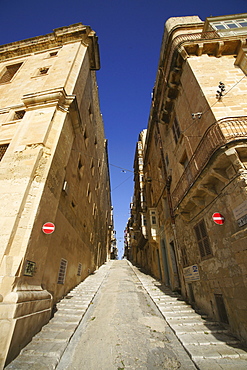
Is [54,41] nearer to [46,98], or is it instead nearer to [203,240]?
[46,98]

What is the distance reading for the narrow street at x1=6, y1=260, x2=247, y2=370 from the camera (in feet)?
11.6

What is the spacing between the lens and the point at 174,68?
961 cm

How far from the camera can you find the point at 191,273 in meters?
7.71

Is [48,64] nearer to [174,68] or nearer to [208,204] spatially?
[174,68]

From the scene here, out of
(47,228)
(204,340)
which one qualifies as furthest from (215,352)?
(47,228)

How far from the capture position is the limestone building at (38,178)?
4352mm

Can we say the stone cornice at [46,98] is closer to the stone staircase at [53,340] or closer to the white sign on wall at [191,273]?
the stone staircase at [53,340]

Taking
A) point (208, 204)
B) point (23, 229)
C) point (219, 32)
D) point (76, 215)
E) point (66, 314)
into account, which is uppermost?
point (219, 32)

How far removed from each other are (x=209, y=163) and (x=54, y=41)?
628 inches

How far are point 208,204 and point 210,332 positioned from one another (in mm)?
4122

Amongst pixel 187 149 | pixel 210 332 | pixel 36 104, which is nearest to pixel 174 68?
pixel 187 149

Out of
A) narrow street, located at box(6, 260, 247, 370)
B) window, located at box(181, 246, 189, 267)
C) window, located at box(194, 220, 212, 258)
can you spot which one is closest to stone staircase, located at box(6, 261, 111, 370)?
narrow street, located at box(6, 260, 247, 370)

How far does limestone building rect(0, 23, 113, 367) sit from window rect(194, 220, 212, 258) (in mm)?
6165

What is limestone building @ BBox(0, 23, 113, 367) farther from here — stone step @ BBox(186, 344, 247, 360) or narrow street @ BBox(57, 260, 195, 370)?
stone step @ BBox(186, 344, 247, 360)
